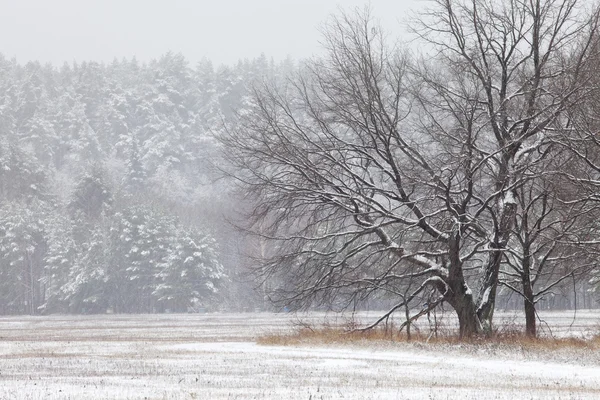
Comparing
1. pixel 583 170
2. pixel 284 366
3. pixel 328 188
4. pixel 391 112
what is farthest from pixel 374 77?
pixel 284 366

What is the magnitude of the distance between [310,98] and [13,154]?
338 ft

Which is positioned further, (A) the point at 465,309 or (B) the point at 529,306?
(B) the point at 529,306

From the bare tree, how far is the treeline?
25.9m

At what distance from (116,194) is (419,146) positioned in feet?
315

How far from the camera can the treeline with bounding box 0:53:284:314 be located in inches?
3939

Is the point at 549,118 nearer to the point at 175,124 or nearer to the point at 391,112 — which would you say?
the point at 391,112

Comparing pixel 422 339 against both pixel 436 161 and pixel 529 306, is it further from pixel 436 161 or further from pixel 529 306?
pixel 436 161

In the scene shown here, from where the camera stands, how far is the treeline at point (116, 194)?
100062 mm

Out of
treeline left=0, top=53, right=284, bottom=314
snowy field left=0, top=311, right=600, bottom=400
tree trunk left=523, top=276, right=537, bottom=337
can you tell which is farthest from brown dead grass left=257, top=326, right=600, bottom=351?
treeline left=0, top=53, right=284, bottom=314

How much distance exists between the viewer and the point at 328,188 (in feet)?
103

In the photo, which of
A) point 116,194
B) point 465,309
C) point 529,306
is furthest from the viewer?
point 116,194

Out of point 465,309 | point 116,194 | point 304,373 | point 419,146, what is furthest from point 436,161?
point 116,194

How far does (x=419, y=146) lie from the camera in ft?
102

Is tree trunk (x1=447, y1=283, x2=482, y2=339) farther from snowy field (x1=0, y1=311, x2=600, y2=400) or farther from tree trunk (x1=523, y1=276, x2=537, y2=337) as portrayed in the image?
snowy field (x1=0, y1=311, x2=600, y2=400)
